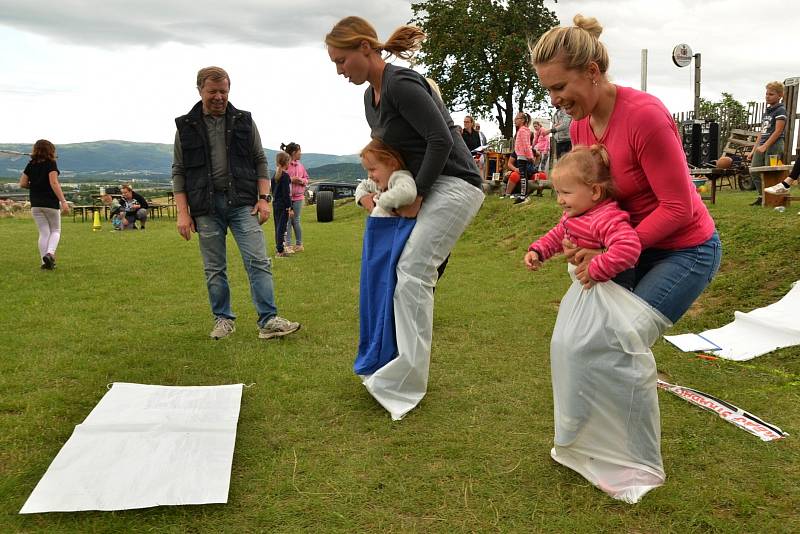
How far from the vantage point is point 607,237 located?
2582 mm

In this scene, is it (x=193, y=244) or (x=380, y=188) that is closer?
(x=380, y=188)

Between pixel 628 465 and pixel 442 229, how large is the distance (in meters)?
1.61

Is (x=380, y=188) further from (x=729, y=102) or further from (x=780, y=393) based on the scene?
(x=729, y=102)

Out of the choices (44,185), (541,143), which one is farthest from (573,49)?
(541,143)

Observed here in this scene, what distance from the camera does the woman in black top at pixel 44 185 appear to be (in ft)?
31.5

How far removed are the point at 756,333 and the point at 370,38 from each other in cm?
390

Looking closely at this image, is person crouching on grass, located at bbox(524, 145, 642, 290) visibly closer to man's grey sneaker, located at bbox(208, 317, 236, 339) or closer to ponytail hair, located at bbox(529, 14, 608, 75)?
ponytail hair, located at bbox(529, 14, 608, 75)

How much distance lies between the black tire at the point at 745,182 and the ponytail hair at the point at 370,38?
12765 mm

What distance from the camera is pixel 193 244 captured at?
45.8ft

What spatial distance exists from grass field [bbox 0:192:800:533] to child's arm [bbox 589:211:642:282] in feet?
3.31

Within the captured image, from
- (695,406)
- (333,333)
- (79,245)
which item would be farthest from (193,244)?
(695,406)

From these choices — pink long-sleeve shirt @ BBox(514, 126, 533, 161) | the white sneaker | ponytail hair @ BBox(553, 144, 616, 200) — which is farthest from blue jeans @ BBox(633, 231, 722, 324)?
pink long-sleeve shirt @ BBox(514, 126, 533, 161)

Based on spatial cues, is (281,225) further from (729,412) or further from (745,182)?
(745,182)

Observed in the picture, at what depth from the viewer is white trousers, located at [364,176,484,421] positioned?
3.75 m
